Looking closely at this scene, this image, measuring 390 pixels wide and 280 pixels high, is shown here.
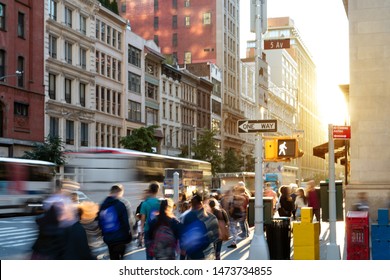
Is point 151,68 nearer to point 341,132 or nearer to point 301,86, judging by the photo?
point 301,86

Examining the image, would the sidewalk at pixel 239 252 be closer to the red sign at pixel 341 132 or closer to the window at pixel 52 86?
the red sign at pixel 341 132

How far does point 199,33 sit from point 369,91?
83612 mm

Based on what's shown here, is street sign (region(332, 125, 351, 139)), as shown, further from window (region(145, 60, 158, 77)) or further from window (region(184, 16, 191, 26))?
window (region(184, 16, 191, 26))

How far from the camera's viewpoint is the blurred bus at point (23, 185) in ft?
127

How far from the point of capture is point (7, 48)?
51719 millimetres

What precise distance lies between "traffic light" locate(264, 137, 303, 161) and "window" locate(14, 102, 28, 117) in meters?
41.5

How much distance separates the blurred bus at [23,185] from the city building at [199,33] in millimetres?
55784

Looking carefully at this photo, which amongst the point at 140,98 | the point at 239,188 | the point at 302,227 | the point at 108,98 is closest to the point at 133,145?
the point at 108,98

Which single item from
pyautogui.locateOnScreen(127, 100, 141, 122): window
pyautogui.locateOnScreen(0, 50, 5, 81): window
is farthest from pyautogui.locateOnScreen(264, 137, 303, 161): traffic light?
pyautogui.locateOnScreen(127, 100, 141, 122): window

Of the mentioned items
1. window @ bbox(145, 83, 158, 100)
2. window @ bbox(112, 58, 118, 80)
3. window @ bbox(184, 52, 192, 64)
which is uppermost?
window @ bbox(184, 52, 192, 64)

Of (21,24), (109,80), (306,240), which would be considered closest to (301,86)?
(21,24)

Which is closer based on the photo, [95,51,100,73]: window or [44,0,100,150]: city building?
[44,0,100,150]: city building

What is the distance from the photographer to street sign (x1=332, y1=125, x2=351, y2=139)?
16.8 meters

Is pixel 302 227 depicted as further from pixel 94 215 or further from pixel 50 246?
pixel 50 246
